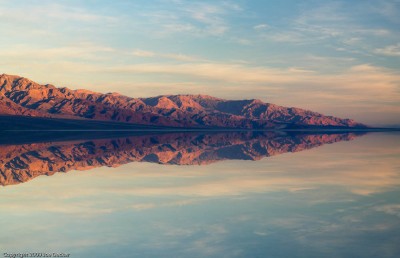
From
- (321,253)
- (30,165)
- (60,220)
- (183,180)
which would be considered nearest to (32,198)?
(60,220)

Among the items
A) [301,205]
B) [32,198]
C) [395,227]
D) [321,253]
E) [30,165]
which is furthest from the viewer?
[30,165]

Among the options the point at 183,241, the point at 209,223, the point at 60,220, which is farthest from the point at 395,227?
the point at 60,220

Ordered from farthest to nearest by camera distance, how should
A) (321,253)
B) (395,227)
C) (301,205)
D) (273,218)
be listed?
(301,205) → (273,218) → (395,227) → (321,253)

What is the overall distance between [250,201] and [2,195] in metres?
14.4

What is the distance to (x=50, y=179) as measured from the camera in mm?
36906

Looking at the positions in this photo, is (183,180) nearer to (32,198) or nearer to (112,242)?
(32,198)

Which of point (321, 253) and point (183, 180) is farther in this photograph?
point (183, 180)

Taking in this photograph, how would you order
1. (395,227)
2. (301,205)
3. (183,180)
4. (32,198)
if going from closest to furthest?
(395,227) → (301,205) → (32,198) → (183,180)

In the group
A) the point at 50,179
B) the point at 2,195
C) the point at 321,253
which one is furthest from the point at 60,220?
the point at 50,179

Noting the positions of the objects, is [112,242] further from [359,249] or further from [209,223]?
[359,249]

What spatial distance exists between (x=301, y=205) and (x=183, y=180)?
13186mm

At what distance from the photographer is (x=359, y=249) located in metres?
16.6

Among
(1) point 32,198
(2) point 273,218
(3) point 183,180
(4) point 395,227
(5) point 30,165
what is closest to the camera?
(4) point 395,227

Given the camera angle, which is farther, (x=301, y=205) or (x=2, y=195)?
(x=2, y=195)
